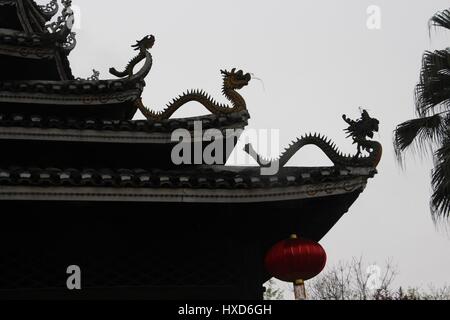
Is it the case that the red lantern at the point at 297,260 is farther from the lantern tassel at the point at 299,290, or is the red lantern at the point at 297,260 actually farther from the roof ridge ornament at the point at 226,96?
the roof ridge ornament at the point at 226,96

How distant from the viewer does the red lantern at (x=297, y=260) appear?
Answer: 8719mm

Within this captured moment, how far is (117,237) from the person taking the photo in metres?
9.49

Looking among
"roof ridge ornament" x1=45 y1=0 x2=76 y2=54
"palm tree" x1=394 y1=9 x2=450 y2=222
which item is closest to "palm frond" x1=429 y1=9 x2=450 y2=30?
"palm tree" x1=394 y1=9 x2=450 y2=222

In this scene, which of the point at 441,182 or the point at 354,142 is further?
the point at 441,182

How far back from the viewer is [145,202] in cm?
886

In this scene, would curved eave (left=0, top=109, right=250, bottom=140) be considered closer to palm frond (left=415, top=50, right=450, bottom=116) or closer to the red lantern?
the red lantern

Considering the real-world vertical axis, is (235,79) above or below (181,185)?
above

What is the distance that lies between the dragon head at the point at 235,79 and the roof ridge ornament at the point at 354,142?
1.21m

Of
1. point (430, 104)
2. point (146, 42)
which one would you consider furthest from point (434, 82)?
A: point (146, 42)

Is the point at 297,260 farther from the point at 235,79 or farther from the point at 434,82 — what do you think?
the point at 434,82

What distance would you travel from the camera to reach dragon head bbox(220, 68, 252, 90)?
1030 centimetres

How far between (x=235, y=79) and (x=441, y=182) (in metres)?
6.06

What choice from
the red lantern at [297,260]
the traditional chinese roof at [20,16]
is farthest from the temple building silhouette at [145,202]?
the traditional chinese roof at [20,16]
